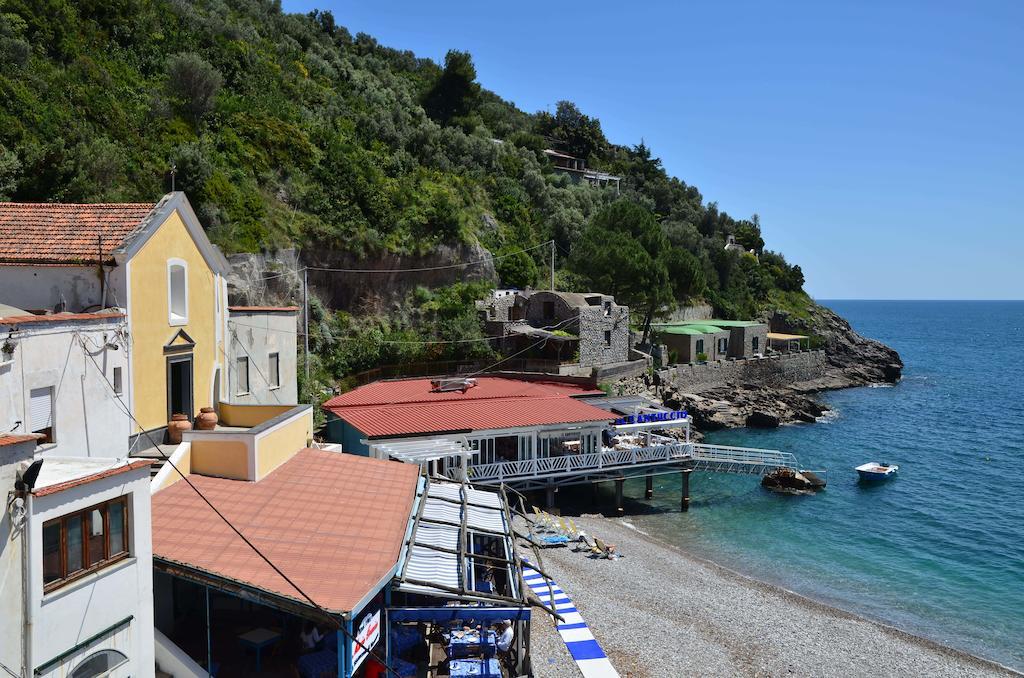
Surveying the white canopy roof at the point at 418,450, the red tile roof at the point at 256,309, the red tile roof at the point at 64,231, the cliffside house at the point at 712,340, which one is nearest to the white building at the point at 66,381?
the red tile roof at the point at 64,231

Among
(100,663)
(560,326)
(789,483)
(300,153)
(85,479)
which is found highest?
(300,153)

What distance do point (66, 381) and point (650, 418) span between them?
2393 centimetres

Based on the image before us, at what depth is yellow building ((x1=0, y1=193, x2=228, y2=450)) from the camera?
14.6 meters

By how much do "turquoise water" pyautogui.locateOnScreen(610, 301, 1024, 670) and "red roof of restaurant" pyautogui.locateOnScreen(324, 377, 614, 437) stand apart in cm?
595

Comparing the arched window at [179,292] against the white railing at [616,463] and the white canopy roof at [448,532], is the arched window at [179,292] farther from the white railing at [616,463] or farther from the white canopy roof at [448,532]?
the white railing at [616,463]

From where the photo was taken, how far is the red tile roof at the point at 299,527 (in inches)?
414

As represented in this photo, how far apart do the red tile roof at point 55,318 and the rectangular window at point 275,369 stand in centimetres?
758

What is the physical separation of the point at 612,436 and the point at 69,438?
24521 mm

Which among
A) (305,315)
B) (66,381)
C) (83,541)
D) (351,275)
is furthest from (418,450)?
(351,275)

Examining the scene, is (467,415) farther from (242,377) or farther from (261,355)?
(242,377)

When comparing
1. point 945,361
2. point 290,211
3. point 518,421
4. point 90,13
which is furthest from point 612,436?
point 945,361

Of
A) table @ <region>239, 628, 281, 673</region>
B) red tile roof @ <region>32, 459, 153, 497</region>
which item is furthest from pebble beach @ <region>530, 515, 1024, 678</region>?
red tile roof @ <region>32, 459, 153, 497</region>

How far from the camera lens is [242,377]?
2062cm

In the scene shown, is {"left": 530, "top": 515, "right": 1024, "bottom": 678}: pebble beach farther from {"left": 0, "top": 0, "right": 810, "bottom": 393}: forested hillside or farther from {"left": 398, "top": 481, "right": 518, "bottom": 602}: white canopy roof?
{"left": 0, "top": 0, "right": 810, "bottom": 393}: forested hillside
